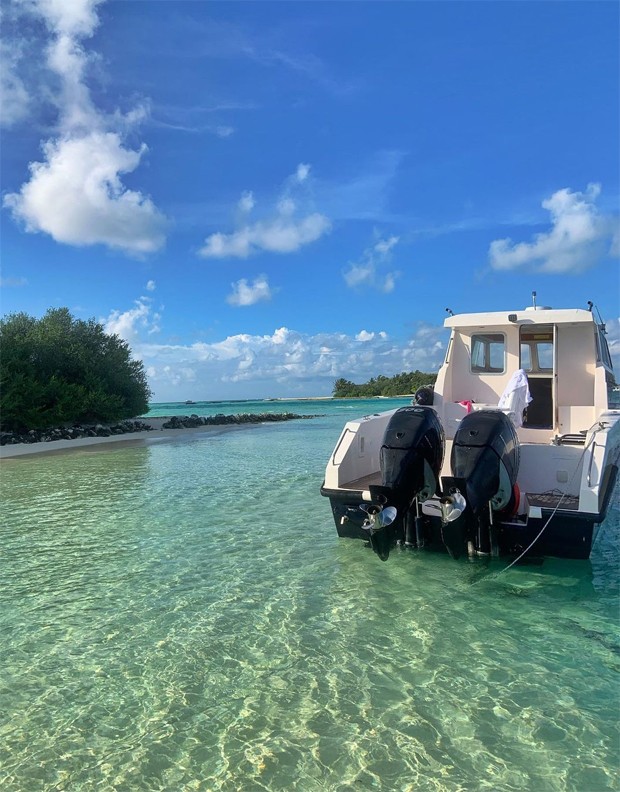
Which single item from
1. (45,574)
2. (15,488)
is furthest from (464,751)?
(15,488)

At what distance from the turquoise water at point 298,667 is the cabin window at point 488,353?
3390 millimetres

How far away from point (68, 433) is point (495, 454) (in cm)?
2809

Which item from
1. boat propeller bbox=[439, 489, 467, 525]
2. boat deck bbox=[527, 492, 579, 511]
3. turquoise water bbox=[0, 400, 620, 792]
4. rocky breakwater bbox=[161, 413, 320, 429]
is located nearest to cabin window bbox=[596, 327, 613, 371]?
turquoise water bbox=[0, 400, 620, 792]

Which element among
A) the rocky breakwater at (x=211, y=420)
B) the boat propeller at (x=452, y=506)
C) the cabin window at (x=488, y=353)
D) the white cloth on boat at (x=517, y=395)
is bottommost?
the rocky breakwater at (x=211, y=420)

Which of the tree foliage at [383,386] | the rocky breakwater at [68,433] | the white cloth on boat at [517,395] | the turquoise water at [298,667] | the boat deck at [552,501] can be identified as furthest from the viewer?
the tree foliage at [383,386]

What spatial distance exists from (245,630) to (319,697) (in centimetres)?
135

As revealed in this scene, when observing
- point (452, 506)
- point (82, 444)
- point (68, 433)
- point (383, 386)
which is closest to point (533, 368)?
point (452, 506)

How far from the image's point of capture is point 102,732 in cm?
375

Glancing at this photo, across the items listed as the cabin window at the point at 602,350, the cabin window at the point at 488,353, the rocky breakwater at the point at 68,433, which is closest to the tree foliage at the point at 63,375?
the rocky breakwater at the point at 68,433

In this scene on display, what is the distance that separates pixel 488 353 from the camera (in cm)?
1031

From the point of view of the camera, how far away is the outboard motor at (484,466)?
603 cm

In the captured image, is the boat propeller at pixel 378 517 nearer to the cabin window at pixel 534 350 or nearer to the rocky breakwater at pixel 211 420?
the cabin window at pixel 534 350

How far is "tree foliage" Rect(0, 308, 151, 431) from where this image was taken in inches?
1118

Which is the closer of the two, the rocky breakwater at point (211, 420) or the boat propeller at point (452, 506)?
the boat propeller at point (452, 506)
